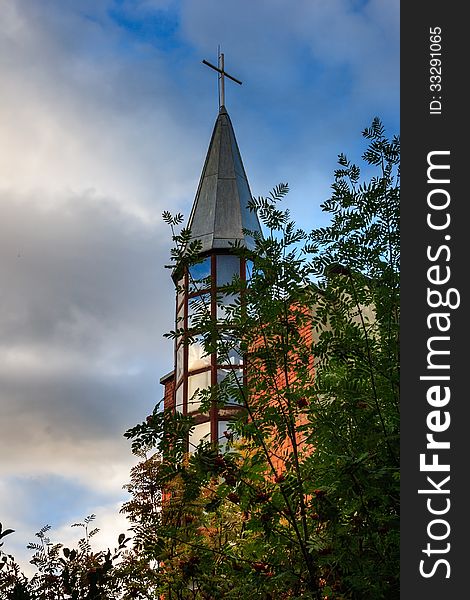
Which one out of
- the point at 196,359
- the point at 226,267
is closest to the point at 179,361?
the point at 196,359

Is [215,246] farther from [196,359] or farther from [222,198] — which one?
[196,359]

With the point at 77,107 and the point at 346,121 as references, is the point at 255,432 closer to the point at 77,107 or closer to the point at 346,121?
the point at 346,121

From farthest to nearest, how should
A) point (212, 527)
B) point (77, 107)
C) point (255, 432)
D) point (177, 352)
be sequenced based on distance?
point (177, 352) < point (77, 107) < point (212, 527) < point (255, 432)

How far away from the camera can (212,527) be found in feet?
21.0

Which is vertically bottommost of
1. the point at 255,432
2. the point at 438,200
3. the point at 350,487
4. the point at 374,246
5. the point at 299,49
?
the point at 350,487

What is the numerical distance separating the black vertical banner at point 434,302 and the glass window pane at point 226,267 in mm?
9020

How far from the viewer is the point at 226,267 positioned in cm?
1258

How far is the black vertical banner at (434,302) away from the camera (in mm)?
3062

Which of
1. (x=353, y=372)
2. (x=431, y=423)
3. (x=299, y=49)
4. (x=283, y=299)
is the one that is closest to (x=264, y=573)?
(x=353, y=372)

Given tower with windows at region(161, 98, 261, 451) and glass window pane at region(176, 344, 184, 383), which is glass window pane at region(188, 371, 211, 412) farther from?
glass window pane at region(176, 344, 184, 383)

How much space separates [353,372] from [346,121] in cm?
207

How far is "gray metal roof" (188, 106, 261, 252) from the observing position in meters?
13.0

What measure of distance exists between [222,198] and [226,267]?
159 centimetres

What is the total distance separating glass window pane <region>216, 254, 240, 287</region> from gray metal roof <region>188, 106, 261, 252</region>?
0.73 feet
